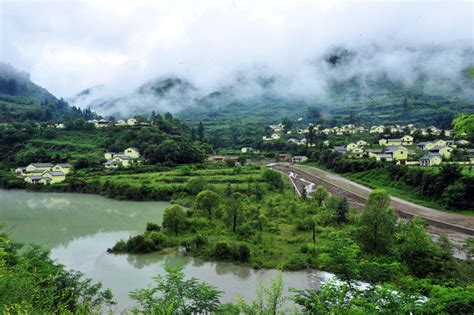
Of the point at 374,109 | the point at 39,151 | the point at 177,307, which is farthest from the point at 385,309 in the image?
the point at 374,109

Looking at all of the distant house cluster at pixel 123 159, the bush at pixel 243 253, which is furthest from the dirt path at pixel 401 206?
the distant house cluster at pixel 123 159

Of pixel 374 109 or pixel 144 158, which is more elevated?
pixel 374 109

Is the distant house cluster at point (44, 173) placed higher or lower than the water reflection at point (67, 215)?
higher

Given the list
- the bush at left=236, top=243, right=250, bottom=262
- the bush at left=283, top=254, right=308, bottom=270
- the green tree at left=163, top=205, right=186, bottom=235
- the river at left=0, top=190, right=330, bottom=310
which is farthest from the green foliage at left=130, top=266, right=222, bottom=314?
the green tree at left=163, top=205, right=186, bottom=235

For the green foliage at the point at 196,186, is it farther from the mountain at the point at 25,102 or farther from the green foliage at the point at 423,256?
the mountain at the point at 25,102

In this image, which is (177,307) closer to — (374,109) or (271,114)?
(374,109)

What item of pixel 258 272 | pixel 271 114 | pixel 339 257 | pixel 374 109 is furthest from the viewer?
pixel 271 114

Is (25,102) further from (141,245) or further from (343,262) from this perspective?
(343,262)
